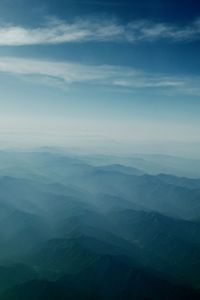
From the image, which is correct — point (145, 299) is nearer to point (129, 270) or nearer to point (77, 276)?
point (129, 270)

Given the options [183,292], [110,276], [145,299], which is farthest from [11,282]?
[183,292]

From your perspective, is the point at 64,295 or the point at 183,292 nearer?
the point at 64,295

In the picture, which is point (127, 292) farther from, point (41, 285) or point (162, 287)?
point (41, 285)

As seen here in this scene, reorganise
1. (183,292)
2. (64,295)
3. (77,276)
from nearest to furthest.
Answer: (64,295) < (183,292) < (77,276)

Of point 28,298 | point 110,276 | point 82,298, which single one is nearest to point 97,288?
point 110,276

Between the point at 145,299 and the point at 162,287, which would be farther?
the point at 162,287

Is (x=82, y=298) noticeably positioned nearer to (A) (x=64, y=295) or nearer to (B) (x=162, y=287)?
(A) (x=64, y=295)

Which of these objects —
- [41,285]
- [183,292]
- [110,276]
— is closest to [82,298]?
[41,285]

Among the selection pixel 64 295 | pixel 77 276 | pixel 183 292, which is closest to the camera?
pixel 64 295
